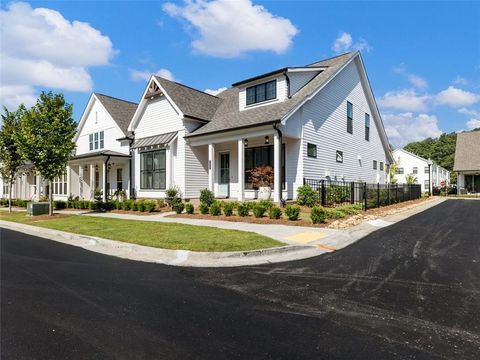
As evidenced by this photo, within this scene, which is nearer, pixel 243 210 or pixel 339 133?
pixel 243 210

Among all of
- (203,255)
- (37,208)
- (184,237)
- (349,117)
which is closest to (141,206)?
(37,208)

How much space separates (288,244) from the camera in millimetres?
8438

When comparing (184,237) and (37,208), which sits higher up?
(37,208)

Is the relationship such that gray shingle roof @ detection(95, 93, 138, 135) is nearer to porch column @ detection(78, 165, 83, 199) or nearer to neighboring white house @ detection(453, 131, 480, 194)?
porch column @ detection(78, 165, 83, 199)

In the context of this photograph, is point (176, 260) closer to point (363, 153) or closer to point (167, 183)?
point (167, 183)

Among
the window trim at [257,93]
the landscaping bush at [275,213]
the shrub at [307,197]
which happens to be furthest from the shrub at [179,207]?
the window trim at [257,93]

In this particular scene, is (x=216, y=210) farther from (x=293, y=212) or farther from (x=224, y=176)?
(x=224, y=176)

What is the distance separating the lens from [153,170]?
21797 millimetres

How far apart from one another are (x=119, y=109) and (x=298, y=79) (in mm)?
16365

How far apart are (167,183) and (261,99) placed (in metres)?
7.93

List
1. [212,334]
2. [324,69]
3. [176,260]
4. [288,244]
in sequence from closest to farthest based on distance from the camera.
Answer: [212,334], [176,260], [288,244], [324,69]

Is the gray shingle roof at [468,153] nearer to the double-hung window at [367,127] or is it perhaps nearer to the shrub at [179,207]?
the double-hung window at [367,127]

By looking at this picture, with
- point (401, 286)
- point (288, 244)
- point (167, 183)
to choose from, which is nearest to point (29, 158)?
point (167, 183)

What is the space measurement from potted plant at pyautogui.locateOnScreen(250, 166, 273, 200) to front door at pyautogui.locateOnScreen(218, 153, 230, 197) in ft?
9.96
